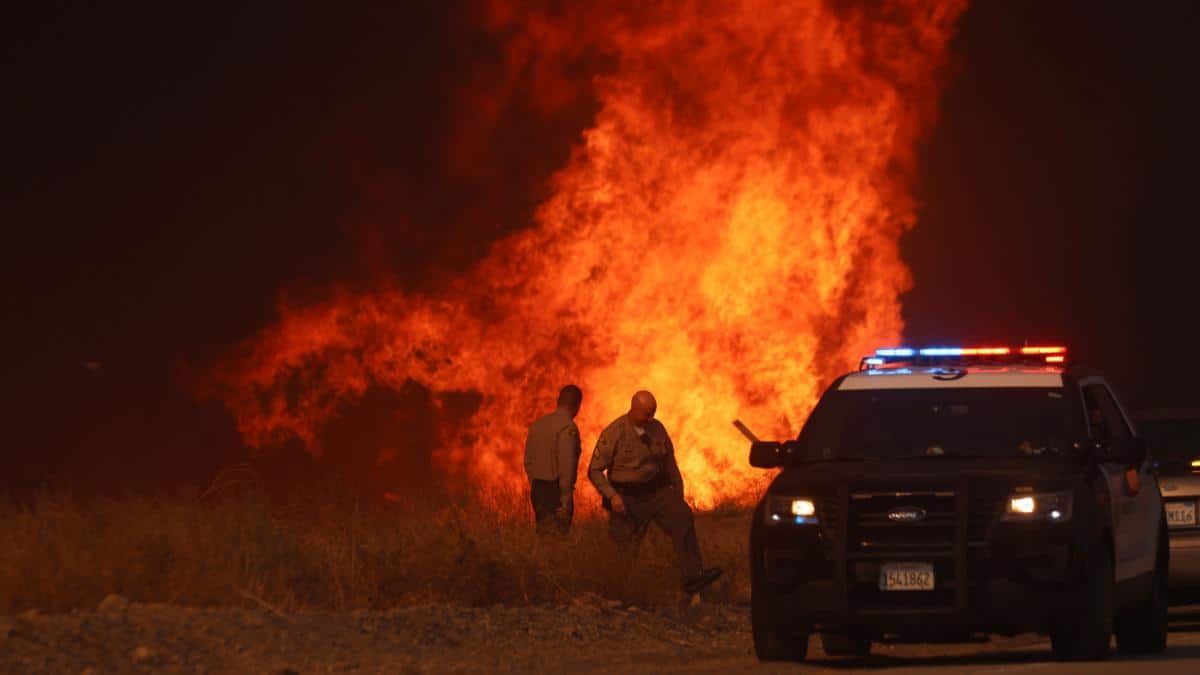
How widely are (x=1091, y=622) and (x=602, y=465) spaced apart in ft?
20.3

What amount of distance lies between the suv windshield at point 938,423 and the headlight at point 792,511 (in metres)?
0.93

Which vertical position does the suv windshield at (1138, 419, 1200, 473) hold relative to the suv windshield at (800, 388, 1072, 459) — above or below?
above

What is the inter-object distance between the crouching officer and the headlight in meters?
4.85

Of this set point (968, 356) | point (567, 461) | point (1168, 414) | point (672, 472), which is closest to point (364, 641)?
point (968, 356)

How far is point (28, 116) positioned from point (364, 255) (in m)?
6.58

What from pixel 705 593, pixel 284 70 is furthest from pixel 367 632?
pixel 284 70

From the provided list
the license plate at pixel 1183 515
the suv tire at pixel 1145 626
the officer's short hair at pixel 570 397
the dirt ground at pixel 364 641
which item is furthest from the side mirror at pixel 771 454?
the officer's short hair at pixel 570 397

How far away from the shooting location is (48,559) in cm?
1756

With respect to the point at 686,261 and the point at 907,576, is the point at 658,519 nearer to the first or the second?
the point at 907,576

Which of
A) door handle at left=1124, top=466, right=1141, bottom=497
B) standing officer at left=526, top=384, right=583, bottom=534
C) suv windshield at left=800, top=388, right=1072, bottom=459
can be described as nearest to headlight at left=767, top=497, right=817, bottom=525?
suv windshield at left=800, top=388, right=1072, bottom=459

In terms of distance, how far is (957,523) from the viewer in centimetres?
1572

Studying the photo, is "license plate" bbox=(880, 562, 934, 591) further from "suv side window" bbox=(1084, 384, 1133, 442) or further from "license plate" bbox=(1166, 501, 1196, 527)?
"license plate" bbox=(1166, 501, 1196, 527)

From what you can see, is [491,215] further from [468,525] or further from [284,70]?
[468,525]

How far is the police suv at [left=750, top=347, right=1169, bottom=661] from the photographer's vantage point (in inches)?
617
